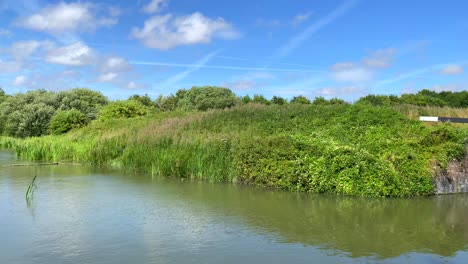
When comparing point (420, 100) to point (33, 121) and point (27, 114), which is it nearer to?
point (33, 121)

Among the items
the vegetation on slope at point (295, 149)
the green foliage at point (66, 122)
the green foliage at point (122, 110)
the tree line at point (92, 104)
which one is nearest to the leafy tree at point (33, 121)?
the tree line at point (92, 104)

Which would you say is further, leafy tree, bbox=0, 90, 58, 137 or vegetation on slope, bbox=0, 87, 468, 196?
leafy tree, bbox=0, 90, 58, 137

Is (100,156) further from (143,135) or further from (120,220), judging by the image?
(120,220)

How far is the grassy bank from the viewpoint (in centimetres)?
1049

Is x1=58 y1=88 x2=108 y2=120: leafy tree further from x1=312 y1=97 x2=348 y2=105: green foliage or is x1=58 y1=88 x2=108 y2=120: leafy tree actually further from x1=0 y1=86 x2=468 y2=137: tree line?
x1=312 y1=97 x2=348 y2=105: green foliage

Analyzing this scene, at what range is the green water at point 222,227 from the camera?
618 centimetres

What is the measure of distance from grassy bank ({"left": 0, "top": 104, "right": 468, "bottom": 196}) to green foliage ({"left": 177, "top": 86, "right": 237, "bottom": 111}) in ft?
88.0

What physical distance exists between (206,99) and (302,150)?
36.0 m

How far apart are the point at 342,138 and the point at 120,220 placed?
6.87 m

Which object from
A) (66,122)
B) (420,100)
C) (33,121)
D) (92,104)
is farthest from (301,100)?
(33,121)

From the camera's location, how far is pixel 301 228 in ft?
25.2

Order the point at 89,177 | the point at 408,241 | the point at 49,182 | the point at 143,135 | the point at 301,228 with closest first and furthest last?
the point at 408,241
the point at 301,228
the point at 49,182
the point at 89,177
the point at 143,135

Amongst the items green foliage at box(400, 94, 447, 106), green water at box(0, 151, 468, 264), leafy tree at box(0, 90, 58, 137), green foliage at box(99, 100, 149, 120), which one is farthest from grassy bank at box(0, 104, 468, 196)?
green foliage at box(400, 94, 447, 106)

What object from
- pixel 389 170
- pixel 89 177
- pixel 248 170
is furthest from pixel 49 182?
pixel 389 170
